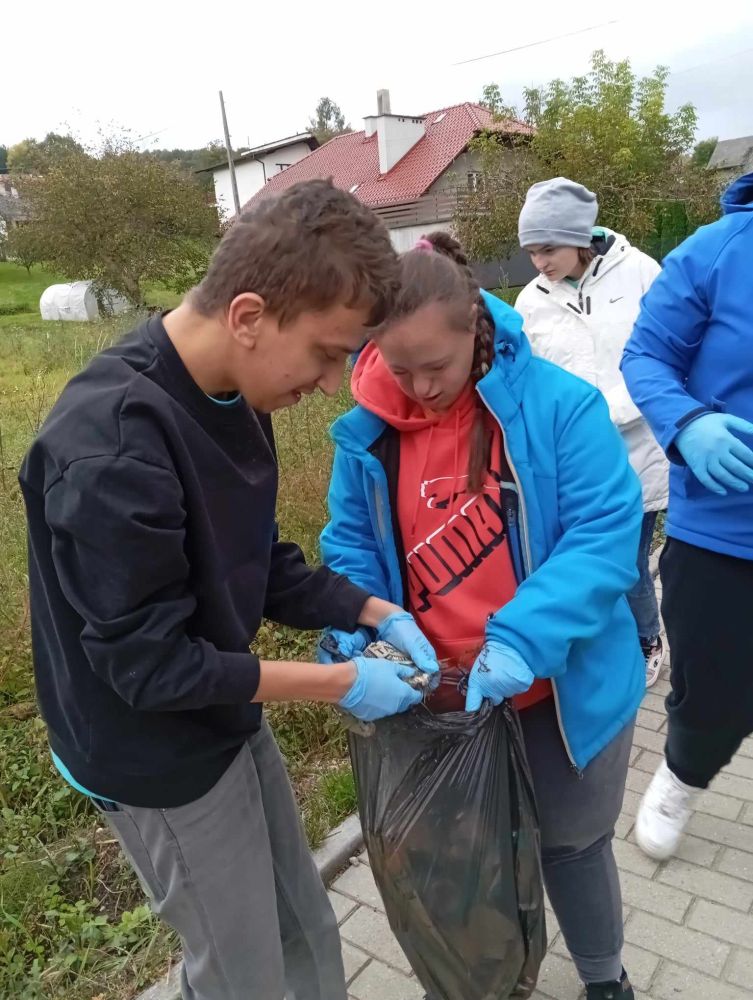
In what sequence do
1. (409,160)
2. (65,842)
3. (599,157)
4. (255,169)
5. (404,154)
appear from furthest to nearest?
(255,169), (404,154), (409,160), (599,157), (65,842)

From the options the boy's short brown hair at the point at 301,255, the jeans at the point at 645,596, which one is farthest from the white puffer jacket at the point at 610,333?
the boy's short brown hair at the point at 301,255

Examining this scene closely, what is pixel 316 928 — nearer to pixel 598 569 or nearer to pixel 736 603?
pixel 598 569

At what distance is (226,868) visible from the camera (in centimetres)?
138

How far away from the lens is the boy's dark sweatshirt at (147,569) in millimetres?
1044

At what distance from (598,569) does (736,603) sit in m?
0.76

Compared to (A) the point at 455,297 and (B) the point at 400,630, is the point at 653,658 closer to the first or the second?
(B) the point at 400,630

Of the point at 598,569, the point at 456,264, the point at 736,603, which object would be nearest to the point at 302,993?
the point at 598,569

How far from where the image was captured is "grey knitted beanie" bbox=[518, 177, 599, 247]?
122 inches

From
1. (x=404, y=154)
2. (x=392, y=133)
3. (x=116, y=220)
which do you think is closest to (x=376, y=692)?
(x=116, y=220)

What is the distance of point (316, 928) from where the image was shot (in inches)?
66.8

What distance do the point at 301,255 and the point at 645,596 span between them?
8.66 ft

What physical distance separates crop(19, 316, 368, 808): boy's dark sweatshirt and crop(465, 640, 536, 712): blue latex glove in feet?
1.32

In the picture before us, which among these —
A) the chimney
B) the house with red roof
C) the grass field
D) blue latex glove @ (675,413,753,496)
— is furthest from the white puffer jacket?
the chimney

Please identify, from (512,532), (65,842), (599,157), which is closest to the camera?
(512,532)
